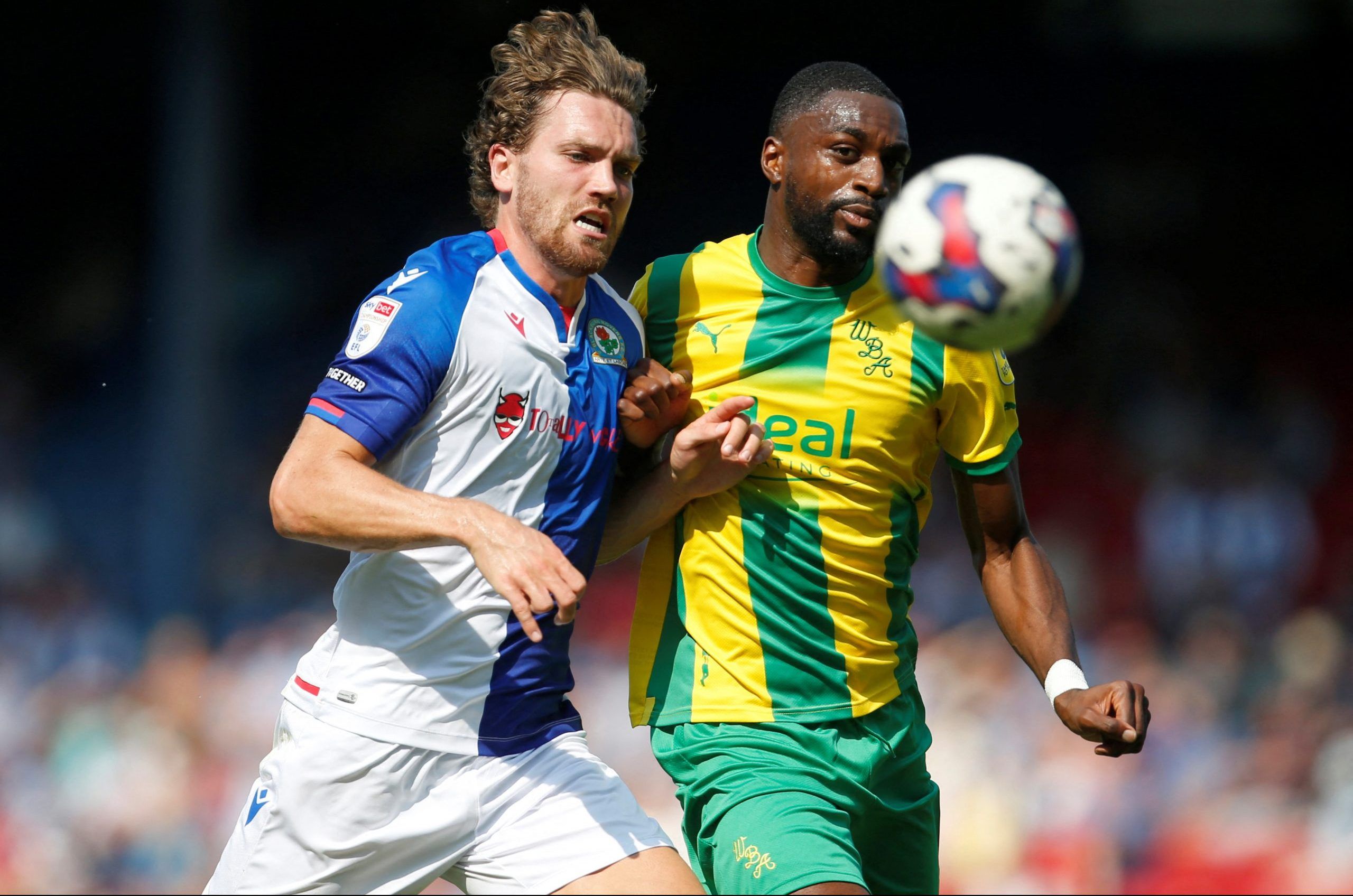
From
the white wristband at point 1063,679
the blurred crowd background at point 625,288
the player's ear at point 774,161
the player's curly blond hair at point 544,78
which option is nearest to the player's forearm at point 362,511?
the player's curly blond hair at point 544,78

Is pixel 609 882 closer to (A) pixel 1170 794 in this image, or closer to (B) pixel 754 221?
(A) pixel 1170 794

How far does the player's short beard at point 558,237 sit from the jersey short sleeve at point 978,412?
95cm

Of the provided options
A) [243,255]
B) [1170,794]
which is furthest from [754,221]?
[1170,794]

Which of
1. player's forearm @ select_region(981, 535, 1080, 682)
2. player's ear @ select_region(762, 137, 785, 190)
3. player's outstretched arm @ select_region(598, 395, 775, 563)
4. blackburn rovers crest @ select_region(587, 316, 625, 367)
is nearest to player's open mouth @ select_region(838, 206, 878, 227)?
player's ear @ select_region(762, 137, 785, 190)

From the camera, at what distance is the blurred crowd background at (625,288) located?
335 inches

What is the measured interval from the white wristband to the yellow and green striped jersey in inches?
15.4

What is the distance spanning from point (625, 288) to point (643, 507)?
754cm

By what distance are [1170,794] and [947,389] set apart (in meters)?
5.40

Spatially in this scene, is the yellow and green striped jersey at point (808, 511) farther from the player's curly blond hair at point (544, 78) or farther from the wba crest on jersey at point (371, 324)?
the wba crest on jersey at point (371, 324)

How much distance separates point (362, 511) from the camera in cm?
295

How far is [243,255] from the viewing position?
10836 millimetres

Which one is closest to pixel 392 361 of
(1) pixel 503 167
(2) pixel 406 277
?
(2) pixel 406 277

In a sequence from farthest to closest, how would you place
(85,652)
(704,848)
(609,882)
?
(85,652), (704,848), (609,882)

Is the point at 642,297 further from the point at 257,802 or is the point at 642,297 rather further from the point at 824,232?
the point at 257,802
